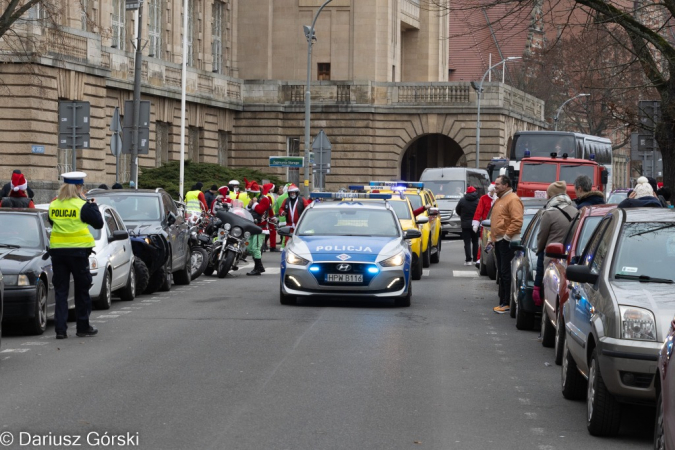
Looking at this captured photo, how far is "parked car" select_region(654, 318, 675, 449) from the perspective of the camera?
6410 mm

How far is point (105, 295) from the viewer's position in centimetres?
1792

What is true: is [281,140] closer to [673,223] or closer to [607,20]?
[607,20]

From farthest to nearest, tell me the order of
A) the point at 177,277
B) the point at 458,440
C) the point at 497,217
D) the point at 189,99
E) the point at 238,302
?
1. the point at 189,99
2. the point at 177,277
3. the point at 238,302
4. the point at 497,217
5. the point at 458,440

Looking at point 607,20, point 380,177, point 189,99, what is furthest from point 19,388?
point 380,177

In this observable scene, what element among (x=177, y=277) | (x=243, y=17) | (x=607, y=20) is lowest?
(x=177, y=277)

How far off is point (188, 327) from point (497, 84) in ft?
174

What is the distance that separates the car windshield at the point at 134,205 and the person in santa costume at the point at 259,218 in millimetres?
3924

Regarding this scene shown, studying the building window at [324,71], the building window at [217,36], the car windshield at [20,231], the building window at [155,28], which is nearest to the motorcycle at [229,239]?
the car windshield at [20,231]

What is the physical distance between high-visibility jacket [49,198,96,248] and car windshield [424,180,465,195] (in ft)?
115

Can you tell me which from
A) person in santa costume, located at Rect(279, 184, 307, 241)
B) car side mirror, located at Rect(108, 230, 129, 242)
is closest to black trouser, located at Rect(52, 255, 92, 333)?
car side mirror, located at Rect(108, 230, 129, 242)

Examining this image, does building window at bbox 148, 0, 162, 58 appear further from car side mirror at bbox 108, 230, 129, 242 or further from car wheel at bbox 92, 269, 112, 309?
car side mirror at bbox 108, 230, 129, 242

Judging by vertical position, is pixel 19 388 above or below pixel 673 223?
below

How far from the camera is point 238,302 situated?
63.6ft

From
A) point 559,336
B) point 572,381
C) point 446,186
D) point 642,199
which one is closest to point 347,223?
point 642,199
